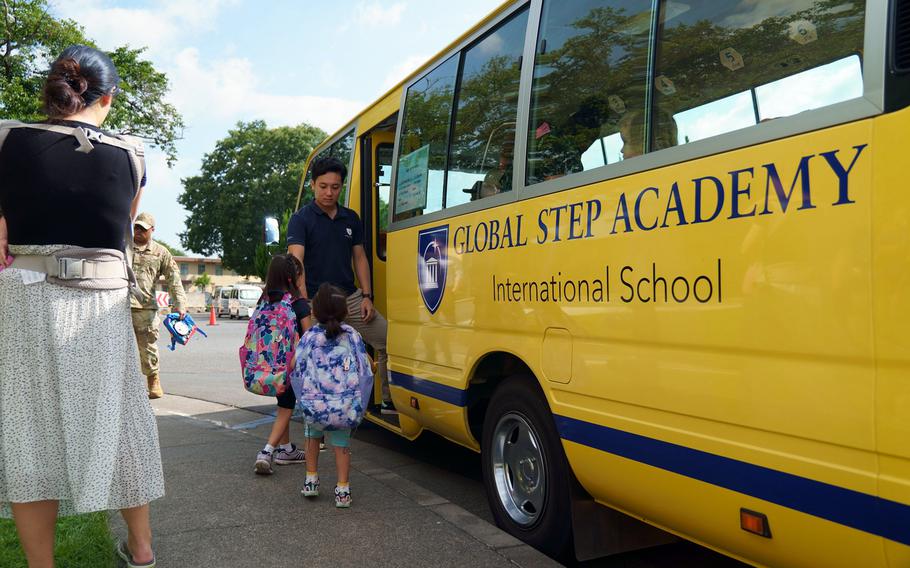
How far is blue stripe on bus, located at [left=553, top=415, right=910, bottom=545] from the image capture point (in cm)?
195

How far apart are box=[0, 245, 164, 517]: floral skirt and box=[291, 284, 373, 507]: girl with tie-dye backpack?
1678mm

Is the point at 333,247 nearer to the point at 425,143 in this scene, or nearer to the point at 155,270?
the point at 425,143

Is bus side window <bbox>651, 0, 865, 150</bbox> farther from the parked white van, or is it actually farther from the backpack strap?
the parked white van

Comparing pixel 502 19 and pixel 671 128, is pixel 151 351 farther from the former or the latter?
pixel 671 128

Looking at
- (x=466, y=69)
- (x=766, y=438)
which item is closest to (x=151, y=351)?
(x=466, y=69)

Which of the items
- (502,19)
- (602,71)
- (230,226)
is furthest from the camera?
(230,226)

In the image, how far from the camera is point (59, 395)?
2582 millimetres

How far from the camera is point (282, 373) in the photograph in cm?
497

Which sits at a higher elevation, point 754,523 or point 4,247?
point 4,247

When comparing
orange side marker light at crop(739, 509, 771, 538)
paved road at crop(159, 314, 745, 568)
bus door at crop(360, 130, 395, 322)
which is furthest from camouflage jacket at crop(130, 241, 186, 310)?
orange side marker light at crop(739, 509, 771, 538)

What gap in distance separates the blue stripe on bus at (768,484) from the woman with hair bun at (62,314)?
1.85 metres

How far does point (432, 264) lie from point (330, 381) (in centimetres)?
92

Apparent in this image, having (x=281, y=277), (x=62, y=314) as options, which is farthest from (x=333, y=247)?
(x=62, y=314)

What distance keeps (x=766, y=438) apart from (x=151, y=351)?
6.84m
